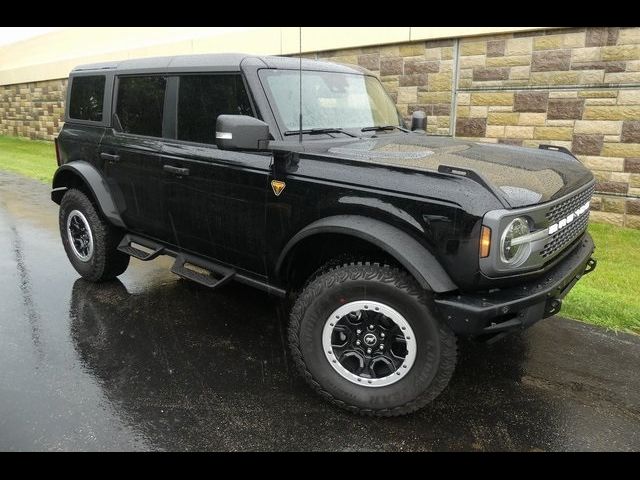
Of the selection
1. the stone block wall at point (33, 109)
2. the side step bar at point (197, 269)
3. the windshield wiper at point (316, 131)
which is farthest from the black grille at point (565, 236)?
the stone block wall at point (33, 109)

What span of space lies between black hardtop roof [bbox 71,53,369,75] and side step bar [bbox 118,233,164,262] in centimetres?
139

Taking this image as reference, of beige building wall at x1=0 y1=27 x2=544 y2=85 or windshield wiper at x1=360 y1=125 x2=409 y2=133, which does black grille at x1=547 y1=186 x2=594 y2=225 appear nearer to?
windshield wiper at x1=360 y1=125 x2=409 y2=133

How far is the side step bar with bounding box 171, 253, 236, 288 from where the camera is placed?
363 centimetres

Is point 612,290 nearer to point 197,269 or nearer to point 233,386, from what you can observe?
point 233,386

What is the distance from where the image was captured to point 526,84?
710cm

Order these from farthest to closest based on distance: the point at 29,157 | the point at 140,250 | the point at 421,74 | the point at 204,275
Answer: the point at 29,157, the point at 421,74, the point at 140,250, the point at 204,275

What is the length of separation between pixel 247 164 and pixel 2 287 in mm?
3045

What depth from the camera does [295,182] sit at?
3.09 m

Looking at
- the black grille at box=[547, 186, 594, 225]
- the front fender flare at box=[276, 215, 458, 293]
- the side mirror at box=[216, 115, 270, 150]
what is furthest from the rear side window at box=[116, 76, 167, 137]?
the black grille at box=[547, 186, 594, 225]

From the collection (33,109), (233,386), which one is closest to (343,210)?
(233,386)

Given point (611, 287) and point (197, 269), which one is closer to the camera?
point (197, 269)

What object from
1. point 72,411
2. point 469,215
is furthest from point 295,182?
point 72,411

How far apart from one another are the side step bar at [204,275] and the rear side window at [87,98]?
1.68m

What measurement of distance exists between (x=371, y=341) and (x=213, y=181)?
1.57 meters
